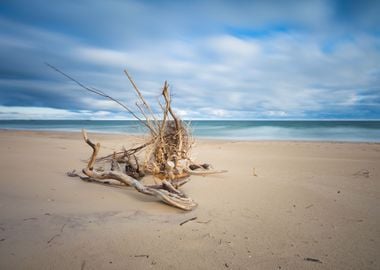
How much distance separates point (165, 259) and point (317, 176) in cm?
479

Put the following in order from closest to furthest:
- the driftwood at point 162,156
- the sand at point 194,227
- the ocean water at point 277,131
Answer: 1. the sand at point 194,227
2. the driftwood at point 162,156
3. the ocean water at point 277,131

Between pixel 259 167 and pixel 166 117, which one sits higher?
pixel 166 117

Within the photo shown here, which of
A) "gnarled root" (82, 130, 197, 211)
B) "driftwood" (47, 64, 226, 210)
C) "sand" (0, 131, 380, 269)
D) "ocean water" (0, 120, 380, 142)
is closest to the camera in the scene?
"sand" (0, 131, 380, 269)

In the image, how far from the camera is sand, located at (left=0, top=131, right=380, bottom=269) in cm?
212

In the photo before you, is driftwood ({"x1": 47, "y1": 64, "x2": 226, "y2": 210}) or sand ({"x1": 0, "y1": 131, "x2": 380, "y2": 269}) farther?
driftwood ({"x1": 47, "y1": 64, "x2": 226, "y2": 210})

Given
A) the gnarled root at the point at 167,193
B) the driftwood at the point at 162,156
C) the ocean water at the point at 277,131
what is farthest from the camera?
the ocean water at the point at 277,131

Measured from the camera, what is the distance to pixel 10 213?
294 cm

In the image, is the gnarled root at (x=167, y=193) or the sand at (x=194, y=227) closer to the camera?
the sand at (x=194, y=227)

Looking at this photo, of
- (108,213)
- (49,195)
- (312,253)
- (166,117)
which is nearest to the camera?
(312,253)

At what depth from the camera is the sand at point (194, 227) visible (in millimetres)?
2121

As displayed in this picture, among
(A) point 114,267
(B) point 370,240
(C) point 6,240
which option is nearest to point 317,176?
(B) point 370,240

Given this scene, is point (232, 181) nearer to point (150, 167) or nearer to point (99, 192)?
point (150, 167)

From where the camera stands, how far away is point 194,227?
2.78m

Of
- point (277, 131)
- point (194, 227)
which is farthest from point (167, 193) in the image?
point (277, 131)
